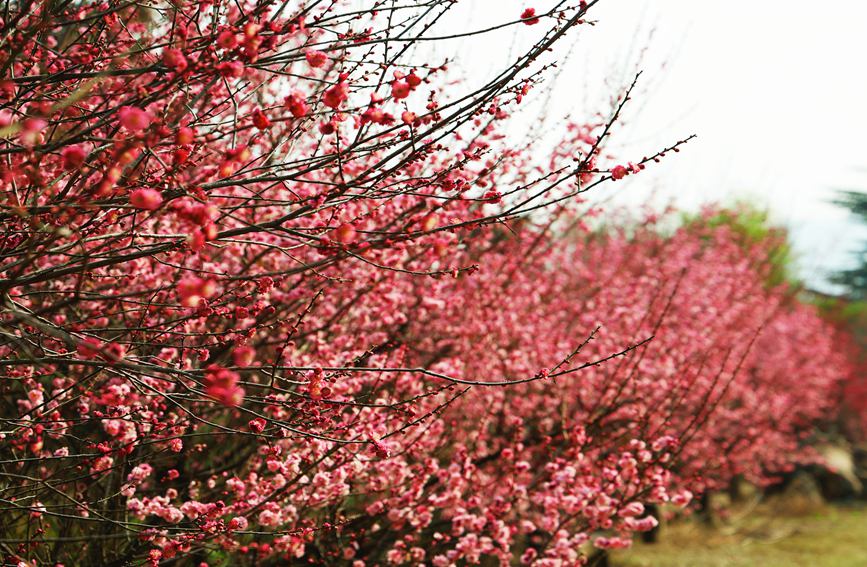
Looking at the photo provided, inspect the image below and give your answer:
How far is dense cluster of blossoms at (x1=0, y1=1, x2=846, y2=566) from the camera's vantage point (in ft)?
7.43

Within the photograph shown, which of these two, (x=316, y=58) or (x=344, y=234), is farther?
(x=316, y=58)

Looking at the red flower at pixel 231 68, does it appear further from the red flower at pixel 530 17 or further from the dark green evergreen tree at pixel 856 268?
the dark green evergreen tree at pixel 856 268

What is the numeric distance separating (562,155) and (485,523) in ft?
12.6

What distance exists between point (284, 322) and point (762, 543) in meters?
11.2

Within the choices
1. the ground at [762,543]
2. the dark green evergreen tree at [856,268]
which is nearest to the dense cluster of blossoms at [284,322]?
the ground at [762,543]

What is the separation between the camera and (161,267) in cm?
478

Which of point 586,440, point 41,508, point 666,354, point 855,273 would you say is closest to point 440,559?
point 586,440

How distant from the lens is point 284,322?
10.5 ft

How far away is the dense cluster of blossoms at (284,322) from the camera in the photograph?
7.43 ft

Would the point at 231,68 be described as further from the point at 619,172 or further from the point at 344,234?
the point at 619,172

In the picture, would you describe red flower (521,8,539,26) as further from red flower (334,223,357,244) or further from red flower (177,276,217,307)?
red flower (177,276,217,307)

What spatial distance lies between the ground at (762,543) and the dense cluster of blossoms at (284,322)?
1.43 meters

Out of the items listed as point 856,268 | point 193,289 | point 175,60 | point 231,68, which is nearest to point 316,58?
point 231,68

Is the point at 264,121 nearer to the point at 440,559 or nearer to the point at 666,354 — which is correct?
the point at 440,559
